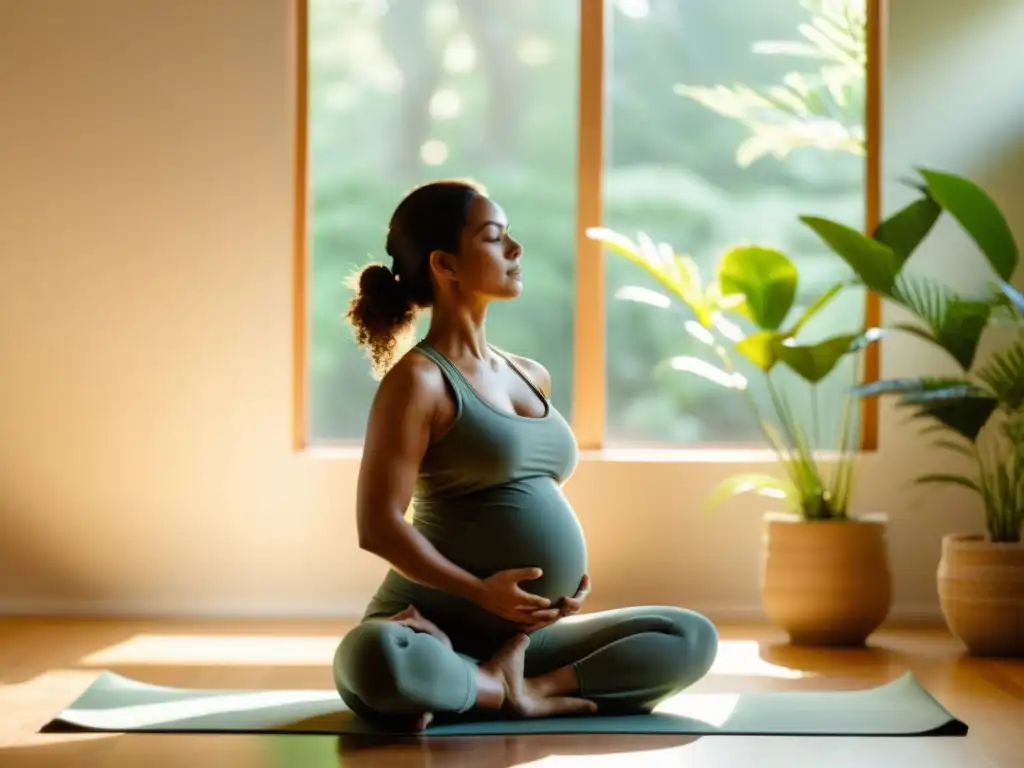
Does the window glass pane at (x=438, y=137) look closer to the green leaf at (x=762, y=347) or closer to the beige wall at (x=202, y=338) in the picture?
the beige wall at (x=202, y=338)

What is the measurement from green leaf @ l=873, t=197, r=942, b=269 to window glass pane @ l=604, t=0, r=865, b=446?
0.55m

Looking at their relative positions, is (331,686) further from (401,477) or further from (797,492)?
(797,492)

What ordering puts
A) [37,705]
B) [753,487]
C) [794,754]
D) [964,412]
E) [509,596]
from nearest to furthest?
[794,754], [509,596], [37,705], [964,412], [753,487]

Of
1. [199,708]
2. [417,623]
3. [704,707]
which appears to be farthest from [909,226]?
[199,708]

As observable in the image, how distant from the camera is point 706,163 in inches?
188

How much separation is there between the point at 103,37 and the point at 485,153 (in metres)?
1.16

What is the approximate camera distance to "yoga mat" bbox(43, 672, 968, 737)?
2.83 meters

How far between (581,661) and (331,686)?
685 mm

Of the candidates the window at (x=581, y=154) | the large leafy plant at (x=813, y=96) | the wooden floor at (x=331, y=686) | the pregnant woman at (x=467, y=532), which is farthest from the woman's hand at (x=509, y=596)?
the large leafy plant at (x=813, y=96)

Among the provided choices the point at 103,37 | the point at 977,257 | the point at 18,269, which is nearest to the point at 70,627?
the point at 18,269

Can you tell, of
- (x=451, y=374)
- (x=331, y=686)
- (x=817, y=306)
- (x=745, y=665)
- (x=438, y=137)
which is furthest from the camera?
(x=438, y=137)

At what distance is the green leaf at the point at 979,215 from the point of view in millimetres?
4035

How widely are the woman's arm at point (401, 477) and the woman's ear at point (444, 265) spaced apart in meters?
0.19

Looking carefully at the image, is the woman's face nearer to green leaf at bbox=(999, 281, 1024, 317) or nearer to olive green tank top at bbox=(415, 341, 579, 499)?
olive green tank top at bbox=(415, 341, 579, 499)
